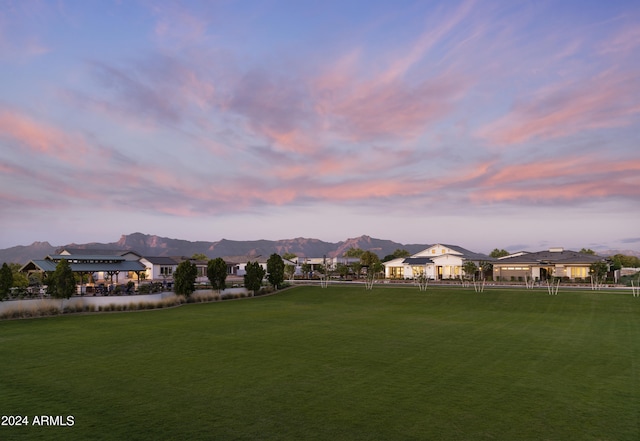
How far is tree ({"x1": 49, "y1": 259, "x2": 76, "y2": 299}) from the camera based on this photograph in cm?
3188

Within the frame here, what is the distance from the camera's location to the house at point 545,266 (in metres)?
61.6

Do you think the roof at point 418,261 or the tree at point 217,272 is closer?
the tree at point 217,272

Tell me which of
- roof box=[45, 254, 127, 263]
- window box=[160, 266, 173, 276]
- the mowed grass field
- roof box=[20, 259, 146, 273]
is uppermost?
roof box=[45, 254, 127, 263]

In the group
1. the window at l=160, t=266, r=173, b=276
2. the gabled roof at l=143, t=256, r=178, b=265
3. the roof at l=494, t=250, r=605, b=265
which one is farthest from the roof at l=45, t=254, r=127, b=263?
the roof at l=494, t=250, r=605, b=265

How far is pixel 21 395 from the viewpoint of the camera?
11.3 metres

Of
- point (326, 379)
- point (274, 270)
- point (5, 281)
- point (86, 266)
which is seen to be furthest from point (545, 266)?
point (5, 281)

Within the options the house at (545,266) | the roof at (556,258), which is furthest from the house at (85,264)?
the roof at (556,258)

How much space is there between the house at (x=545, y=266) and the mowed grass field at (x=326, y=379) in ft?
132

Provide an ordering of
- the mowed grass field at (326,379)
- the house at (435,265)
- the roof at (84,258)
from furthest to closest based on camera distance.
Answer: the house at (435,265) < the roof at (84,258) < the mowed grass field at (326,379)

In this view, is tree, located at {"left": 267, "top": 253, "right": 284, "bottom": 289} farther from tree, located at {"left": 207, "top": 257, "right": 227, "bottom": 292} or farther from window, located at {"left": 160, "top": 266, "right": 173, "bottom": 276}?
window, located at {"left": 160, "top": 266, "right": 173, "bottom": 276}

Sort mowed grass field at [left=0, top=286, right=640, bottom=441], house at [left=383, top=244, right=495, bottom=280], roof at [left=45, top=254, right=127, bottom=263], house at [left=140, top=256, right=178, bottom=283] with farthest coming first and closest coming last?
house at [left=383, top=244, right=495, bottom=280] → house at [left=140, top=256, right=178, bottom=283] → roof at [left=45, top=254, right=127, bottom=263] → mowed grass field at [left=0, top=286, right=640, bottom=441]

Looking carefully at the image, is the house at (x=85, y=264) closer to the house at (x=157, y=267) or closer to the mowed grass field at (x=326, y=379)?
the mowed grass field at (x=326, y=379)

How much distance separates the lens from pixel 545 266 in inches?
2554

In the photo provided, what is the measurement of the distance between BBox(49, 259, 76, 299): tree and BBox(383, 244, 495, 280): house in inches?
1969
